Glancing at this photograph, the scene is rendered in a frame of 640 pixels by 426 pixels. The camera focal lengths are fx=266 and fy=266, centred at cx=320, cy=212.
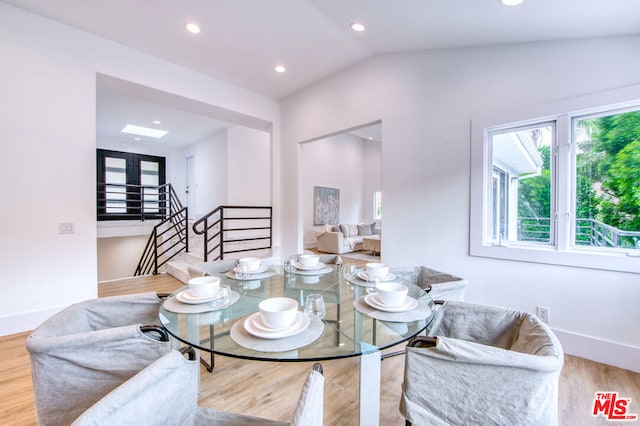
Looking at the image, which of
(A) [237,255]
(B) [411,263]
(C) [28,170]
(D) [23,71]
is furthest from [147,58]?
(B) [411,263]

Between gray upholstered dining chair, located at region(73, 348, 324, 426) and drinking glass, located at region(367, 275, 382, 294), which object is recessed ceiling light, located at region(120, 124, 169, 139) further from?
gray upholstered dining chair, located at region(73, 348, 324, 426)

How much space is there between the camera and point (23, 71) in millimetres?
2559

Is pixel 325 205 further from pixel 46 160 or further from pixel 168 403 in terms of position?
pixel 168 403

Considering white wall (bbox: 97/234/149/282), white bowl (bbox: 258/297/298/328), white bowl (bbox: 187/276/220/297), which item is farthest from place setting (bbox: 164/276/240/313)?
white wall (bbox: 97/234/149/282)

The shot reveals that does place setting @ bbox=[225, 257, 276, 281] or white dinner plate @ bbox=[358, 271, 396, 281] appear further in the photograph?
place setting @ bbox=[225, 257, 276, 281]

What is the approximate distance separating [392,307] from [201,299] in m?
0.97

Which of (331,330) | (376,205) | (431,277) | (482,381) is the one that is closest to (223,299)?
(331,330)

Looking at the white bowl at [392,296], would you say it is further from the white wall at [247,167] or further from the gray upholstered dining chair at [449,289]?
the white wall at [247,167]

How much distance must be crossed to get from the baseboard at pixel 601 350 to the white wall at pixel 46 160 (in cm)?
458

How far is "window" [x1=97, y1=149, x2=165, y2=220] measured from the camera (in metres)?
6.74

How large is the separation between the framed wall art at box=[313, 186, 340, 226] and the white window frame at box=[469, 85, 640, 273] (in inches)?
228

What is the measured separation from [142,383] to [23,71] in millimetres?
3477

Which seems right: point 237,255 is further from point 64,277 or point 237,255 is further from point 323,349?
point 323,349

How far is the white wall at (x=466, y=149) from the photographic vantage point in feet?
6.68
